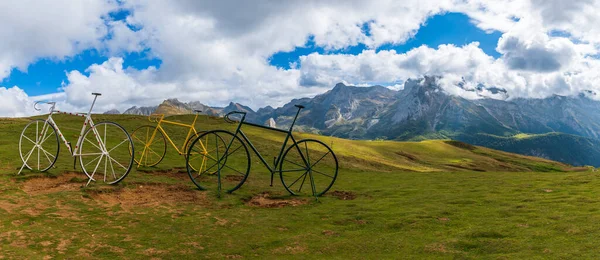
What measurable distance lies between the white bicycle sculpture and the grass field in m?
1.14

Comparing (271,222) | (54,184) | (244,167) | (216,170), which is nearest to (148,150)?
(216,170)

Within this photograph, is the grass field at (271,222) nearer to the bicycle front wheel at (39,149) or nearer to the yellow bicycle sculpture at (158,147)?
the bicycle front wheel at (39,149)

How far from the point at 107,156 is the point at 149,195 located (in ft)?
12.4

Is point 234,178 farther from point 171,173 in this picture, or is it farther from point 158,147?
point 158,147

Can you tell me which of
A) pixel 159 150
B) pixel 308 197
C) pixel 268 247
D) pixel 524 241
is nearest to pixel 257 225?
pixel 268 247

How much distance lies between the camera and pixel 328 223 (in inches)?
582

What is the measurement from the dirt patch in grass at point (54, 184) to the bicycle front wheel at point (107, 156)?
794mm

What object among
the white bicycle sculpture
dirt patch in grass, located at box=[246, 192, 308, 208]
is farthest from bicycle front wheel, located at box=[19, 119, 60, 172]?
dirt patch in grass, located at box=[246, 192, 308, 208]

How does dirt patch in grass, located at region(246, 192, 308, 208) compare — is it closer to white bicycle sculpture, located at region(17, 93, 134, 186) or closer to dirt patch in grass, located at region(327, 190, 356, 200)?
dirt patch in grass, located at region(327, 190, 356, 200)

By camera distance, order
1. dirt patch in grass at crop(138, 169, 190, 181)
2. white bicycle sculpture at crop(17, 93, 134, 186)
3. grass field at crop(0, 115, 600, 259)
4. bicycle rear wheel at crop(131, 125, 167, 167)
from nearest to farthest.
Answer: grass field at crop(0, 115, 600, 259)
white bicycle sculpture at crop(17, 93, 134, 186)
dirt patch in grass at crop(138, 169, 190, 181)
bicycle rear wheel at crop(131, 125, 167, 167)

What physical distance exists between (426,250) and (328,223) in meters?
5.11

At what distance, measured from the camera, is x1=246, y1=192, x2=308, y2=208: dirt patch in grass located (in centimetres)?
1852

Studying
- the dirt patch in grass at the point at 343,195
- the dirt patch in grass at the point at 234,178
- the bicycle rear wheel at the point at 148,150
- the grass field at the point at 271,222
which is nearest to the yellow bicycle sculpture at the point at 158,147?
the bicycle rear wheel at the point at 148,150

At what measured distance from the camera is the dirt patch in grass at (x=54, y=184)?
54.6 ft
